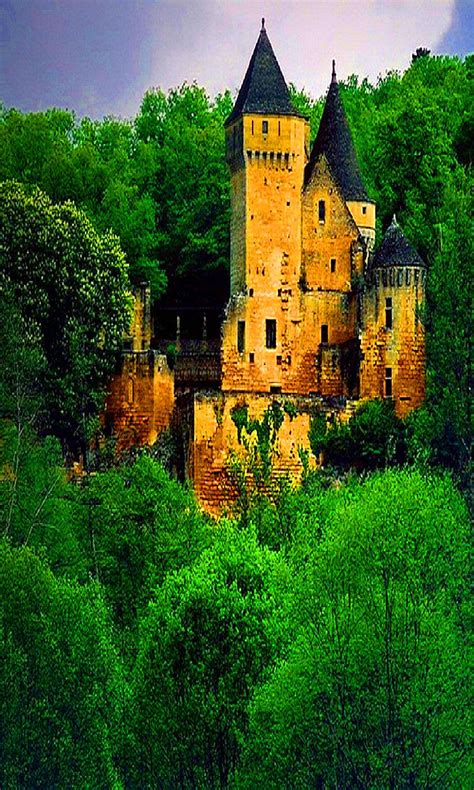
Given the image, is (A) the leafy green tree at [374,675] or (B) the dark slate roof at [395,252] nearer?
(A) the leafy green tree at [374,675]

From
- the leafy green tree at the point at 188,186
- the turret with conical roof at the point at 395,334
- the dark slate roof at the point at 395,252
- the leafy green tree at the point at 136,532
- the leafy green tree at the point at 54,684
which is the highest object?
the leafy green tree at the point at 188,186

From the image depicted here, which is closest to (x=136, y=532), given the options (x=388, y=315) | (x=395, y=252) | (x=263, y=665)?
(x=263, y=665)

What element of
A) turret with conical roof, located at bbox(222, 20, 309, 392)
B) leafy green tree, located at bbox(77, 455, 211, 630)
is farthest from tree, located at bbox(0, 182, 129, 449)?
leafy green tree, located at bbox(77, 455, 211, 630)

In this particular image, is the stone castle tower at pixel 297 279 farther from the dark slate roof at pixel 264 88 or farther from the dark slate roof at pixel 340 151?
the dark slate roof at pixel 340 151

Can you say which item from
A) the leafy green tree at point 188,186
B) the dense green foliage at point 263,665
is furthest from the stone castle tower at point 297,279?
the dense green foliage at point 263,665

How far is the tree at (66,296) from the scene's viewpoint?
62.6 m

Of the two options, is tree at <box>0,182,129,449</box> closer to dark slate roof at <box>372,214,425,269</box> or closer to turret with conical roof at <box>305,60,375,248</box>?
dark slate roof at <box>372,214,425,269</box>

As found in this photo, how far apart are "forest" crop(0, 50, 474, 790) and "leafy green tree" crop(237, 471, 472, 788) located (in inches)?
2.1

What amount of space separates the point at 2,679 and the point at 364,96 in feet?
166

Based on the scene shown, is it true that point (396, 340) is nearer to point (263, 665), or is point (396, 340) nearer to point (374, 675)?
point (263, 665)

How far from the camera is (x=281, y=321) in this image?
65.2 metres

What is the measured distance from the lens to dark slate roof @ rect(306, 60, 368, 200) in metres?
70.1

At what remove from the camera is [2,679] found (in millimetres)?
44031

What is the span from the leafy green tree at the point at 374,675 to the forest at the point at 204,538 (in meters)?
0.05
